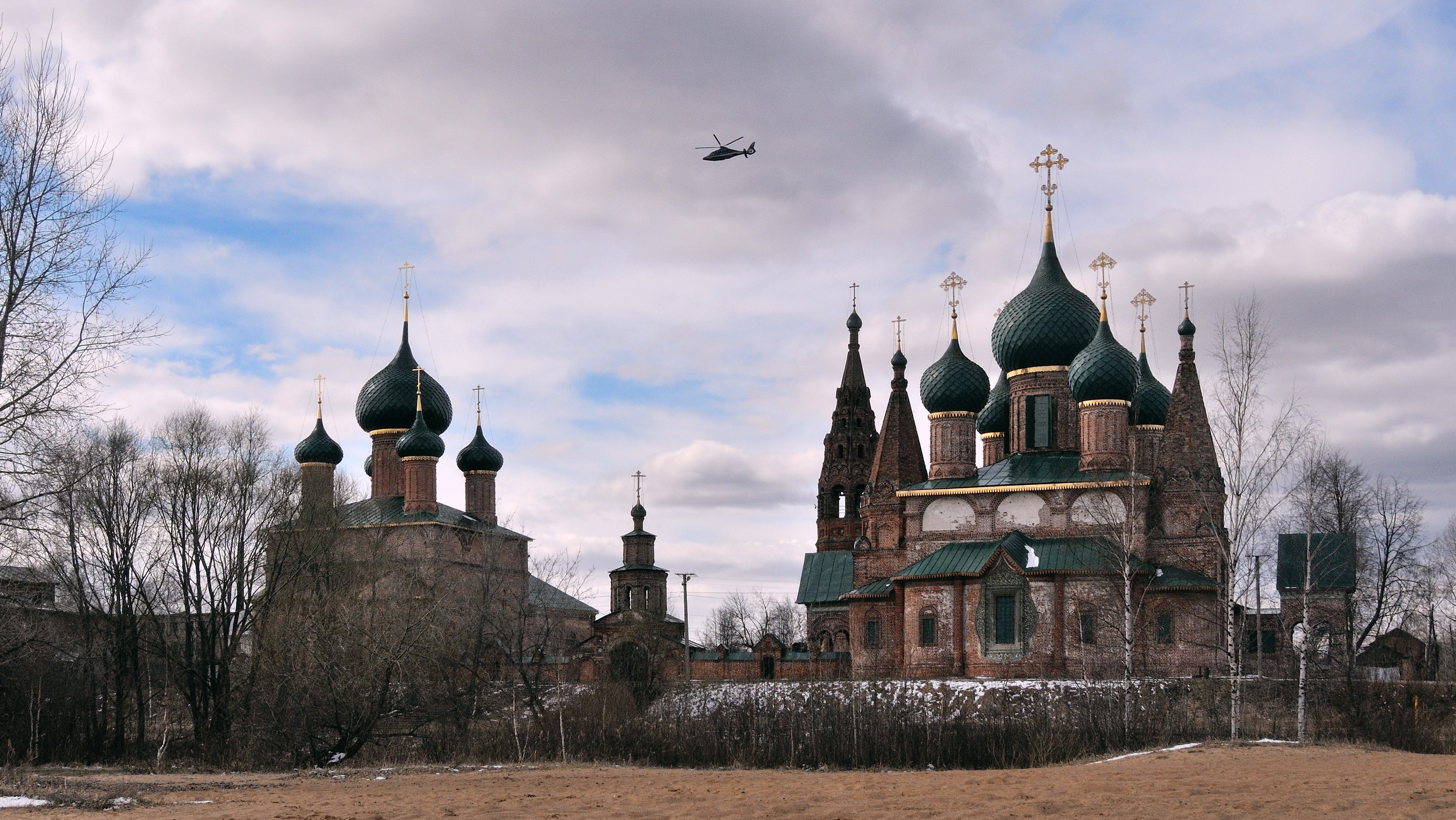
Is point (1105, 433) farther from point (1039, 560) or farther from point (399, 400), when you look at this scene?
point (399, 400)

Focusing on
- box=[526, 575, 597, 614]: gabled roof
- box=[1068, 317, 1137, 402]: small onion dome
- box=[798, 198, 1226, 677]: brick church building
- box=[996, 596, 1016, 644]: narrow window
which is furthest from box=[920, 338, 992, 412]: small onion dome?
box=[526, 575, 597, 614]: gabled roof

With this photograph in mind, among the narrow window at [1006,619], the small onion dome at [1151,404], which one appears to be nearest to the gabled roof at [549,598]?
the narrow window at [1006,619]

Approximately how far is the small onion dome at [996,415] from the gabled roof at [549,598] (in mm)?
14063

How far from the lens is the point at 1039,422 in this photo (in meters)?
38.7

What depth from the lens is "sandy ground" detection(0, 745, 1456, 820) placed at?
555 inches

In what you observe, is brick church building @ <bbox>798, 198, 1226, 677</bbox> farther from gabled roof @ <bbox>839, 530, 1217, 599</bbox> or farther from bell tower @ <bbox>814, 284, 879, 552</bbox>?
bell tower @ <bbox>814, 284, 879, 552</bbox>

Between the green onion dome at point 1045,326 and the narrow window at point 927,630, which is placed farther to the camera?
the green onion dome at point 1045,326

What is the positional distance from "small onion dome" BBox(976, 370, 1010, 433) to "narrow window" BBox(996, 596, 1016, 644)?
936 centimetres

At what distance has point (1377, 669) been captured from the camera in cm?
3716

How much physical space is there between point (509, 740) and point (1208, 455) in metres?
20.1

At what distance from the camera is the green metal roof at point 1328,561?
123 feet

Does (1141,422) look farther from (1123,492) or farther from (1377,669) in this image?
(1377,669)

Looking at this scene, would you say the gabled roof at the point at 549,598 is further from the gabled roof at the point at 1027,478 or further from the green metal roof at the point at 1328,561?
the green metal roof at the point at 1328,561

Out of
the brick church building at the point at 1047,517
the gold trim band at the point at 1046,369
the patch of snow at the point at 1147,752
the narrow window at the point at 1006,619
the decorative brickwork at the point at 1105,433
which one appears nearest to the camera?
the patch of snow at the point at 1147,752
